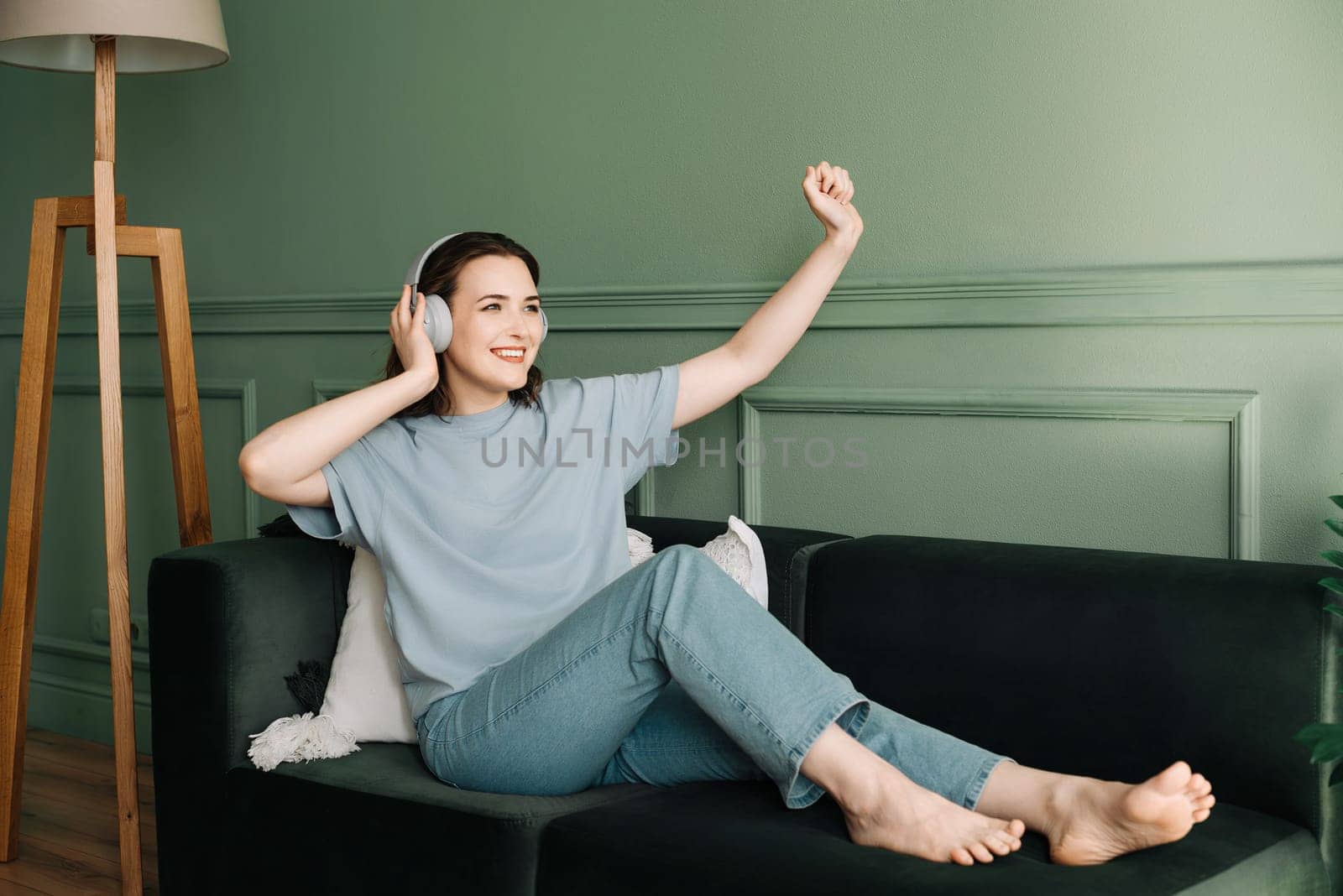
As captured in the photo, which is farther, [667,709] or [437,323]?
[437,323]

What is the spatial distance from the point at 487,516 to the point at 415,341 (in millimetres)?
277

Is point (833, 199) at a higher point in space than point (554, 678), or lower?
higher

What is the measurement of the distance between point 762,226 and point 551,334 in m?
0.54

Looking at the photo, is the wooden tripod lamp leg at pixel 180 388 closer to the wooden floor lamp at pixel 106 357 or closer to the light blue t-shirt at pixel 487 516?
the wooden floor lamp at pixel 106 357

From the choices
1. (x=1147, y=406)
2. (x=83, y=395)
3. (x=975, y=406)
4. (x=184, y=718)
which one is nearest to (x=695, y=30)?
(x=975, y=406)

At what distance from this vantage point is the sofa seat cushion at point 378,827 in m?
1.58

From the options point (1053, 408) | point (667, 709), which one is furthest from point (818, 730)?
point (1053, 408)

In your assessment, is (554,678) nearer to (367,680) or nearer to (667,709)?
(667,709)

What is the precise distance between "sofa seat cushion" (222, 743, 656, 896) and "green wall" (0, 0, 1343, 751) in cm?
83

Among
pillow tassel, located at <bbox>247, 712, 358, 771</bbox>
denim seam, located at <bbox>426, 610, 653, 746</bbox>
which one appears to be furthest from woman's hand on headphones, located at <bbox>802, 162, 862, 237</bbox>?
pillow tassel, located at <bbox>247, 712, 358, 771</bbox>

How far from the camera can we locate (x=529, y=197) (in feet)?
8.53

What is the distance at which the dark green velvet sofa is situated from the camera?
141 cm

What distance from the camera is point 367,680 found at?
1.95 m

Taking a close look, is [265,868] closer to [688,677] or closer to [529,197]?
[688,677]
